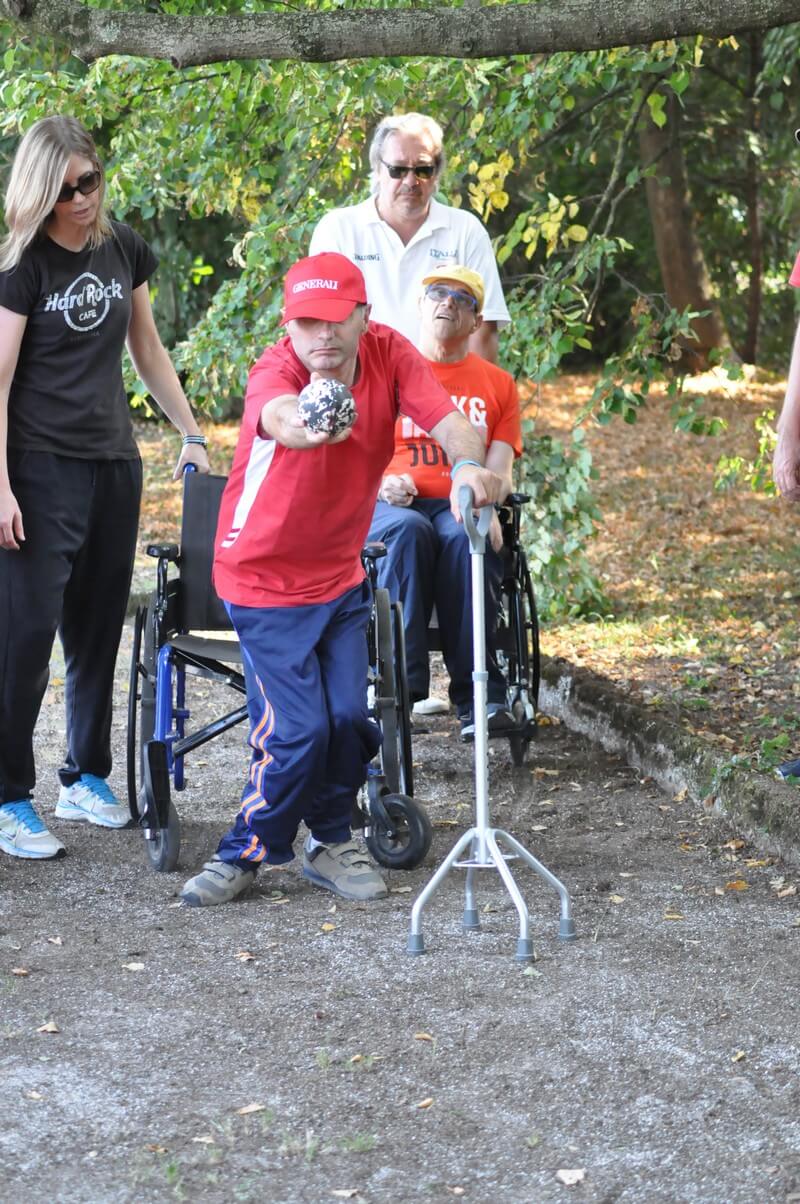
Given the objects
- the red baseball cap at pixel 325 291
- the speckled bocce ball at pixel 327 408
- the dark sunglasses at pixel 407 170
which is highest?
the dark sunglasses at pixel 407 170

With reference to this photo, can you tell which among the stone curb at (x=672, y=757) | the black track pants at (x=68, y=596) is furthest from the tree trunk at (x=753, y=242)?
the black track pants at (x=68, y=596)

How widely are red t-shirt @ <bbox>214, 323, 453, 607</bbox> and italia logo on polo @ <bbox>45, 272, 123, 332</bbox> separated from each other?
2.38ft

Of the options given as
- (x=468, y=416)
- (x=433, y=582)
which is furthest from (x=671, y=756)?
(x=468, y=416)

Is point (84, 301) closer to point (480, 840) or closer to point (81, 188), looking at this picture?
point (81, 188)

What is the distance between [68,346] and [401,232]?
4.91 feet

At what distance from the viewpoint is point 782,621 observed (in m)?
8.26

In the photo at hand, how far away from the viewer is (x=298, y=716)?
420 centimetres

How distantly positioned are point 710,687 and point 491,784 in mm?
1460

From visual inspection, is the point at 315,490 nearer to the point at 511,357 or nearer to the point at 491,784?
Answer: the point at 491,784

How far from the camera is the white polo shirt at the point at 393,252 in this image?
220 inches

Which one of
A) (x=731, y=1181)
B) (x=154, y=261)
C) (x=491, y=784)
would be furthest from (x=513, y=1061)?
(x=154, y=261)

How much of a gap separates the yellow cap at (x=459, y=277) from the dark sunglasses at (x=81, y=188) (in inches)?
49.7

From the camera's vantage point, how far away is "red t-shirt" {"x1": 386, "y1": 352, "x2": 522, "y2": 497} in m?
5.49

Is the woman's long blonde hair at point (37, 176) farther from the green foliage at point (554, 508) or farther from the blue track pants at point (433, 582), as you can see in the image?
the green foliage at point (554, 508)
